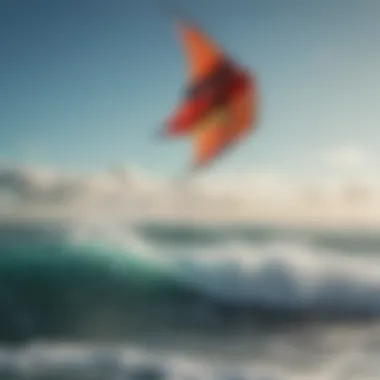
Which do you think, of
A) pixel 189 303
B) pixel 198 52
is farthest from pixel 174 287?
pixel 198 52

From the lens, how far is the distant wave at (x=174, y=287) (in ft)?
4.66

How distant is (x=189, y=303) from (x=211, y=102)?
1.22 feet

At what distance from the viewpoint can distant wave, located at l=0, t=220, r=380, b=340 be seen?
1.42 metres

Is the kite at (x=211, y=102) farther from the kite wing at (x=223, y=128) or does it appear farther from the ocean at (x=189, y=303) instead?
the ocean at (x=189, y=303)

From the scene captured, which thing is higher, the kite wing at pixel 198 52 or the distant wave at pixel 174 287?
the kite wing at pixel 198 52

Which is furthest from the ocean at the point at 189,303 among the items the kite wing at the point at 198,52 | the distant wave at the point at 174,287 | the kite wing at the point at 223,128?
the kite wing at the point at 198,52

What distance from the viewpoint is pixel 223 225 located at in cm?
143

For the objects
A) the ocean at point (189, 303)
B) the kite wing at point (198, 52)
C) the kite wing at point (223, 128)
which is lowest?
the ocean at point (189, 303)

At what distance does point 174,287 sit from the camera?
1427 millimetres

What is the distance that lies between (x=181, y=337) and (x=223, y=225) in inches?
8.6

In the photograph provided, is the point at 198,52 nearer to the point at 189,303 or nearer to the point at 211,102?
the point at 211,102

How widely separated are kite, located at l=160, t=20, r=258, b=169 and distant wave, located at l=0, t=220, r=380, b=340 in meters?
0.19

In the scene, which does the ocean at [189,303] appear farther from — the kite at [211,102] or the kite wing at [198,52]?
the kite wing at [198,52]

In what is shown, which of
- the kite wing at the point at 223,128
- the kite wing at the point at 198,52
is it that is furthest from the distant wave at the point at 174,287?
the kite wing at the point at 198,52
